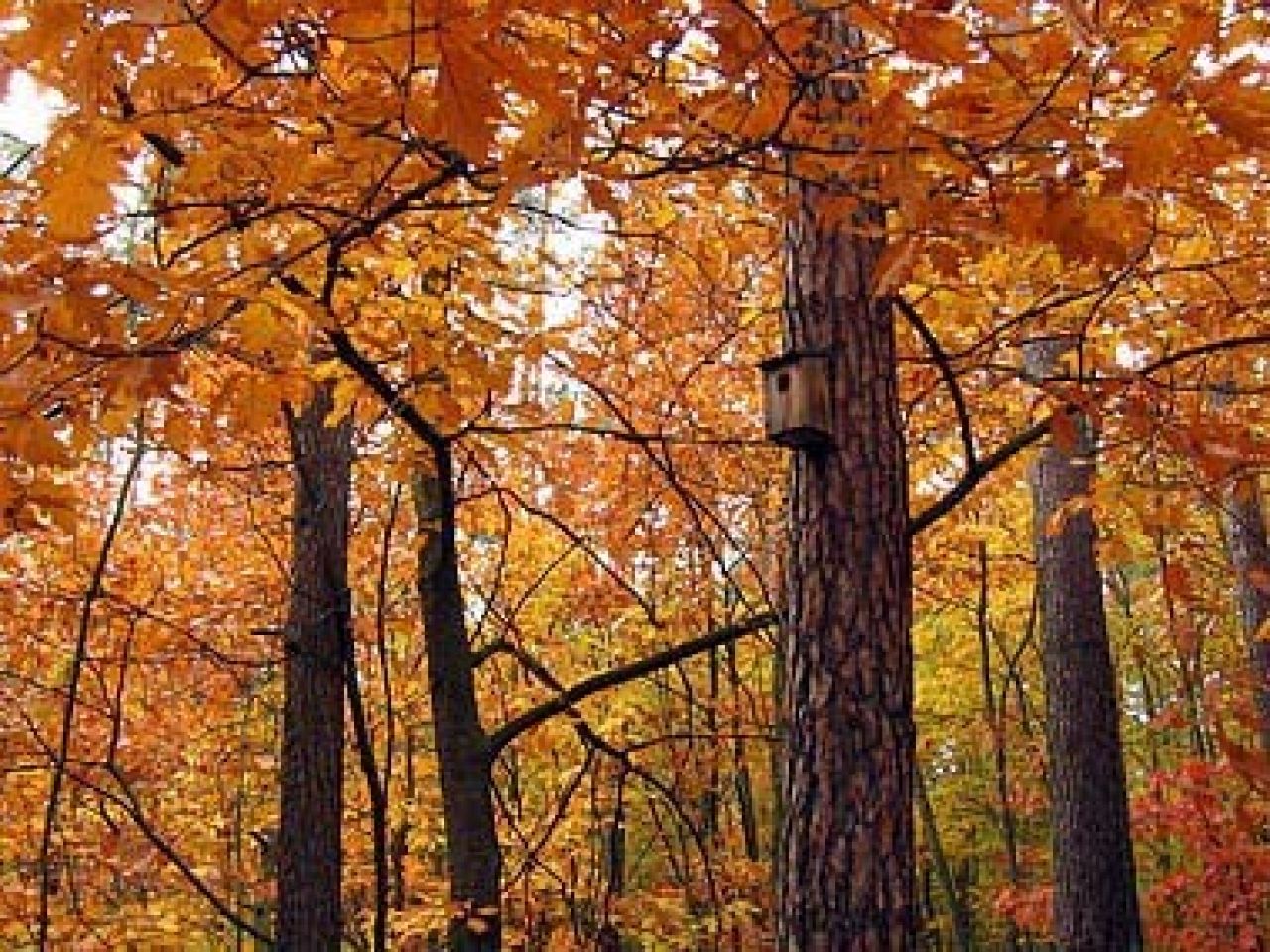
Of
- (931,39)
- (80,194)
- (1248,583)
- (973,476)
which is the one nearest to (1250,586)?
(1248,583)

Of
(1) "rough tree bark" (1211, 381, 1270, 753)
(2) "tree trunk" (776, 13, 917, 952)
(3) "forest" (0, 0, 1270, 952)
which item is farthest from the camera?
(1) "rough tree bark" (1211, 381, 1270, 753)

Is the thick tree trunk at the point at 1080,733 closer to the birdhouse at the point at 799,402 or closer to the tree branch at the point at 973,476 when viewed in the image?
the tree branch at the point at 973,476

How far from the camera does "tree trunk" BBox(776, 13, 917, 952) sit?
2.51 meters

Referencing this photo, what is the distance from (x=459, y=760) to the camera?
5039 mm

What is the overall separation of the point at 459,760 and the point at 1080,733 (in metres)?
3.10

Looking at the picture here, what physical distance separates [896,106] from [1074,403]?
95cm

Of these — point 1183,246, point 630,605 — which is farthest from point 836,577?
point 630,605

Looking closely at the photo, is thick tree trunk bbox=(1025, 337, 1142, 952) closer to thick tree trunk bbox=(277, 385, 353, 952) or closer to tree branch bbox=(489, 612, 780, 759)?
tree branch bbox=(489, 612, 780, 759)

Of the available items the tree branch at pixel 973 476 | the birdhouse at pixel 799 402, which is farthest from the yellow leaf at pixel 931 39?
the tree branch at pixel 973 476

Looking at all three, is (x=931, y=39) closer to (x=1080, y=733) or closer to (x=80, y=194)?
(x=80, y=194)

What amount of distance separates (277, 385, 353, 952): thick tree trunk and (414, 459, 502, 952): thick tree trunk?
387mm

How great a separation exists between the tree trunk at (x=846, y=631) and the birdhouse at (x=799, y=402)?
0.07 ft

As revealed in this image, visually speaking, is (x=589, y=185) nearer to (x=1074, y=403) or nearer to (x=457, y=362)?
(x=1074, y=403)

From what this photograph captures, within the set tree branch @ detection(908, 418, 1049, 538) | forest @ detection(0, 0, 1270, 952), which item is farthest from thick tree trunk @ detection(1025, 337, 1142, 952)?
tree branch @ detection(908, 418, 1049, 538)
